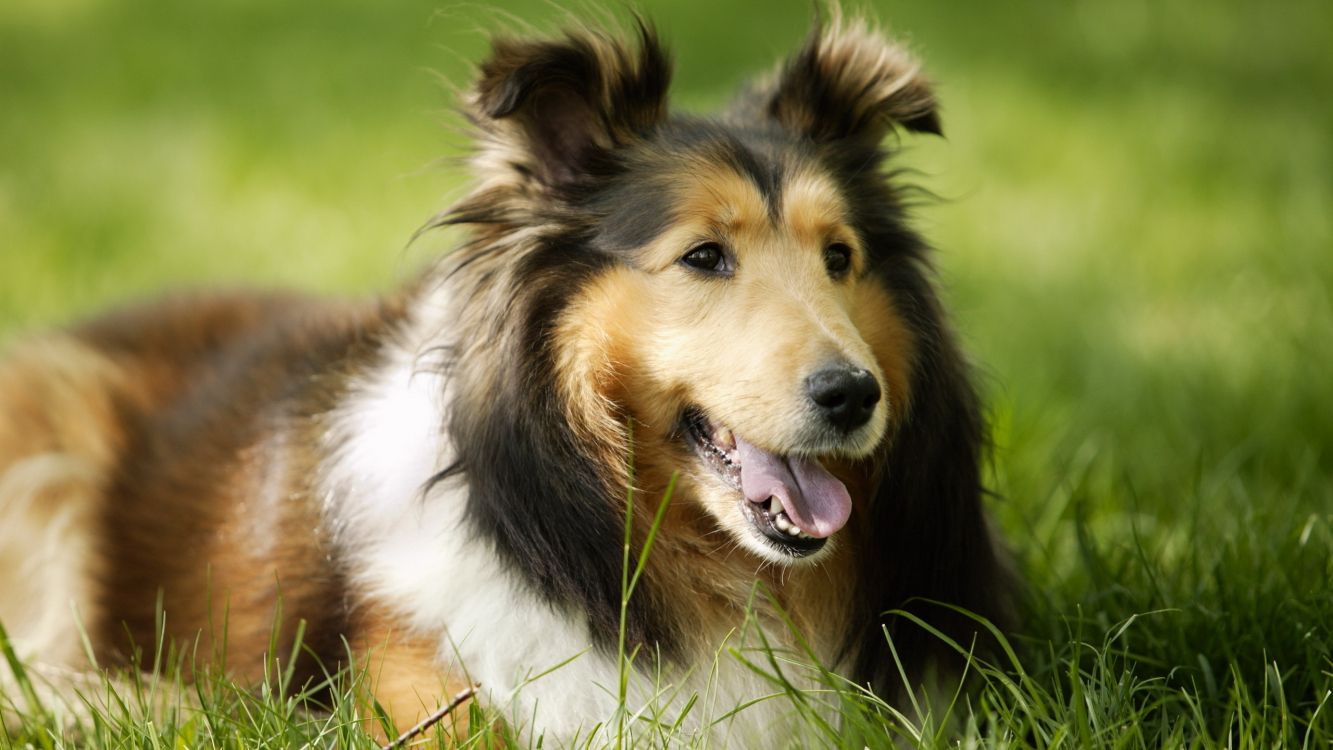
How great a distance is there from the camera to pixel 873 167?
330cm

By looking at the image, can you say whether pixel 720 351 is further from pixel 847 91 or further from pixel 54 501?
pixel 54 501

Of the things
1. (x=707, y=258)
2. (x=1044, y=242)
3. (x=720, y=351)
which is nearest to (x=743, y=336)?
(x=720, y=351)

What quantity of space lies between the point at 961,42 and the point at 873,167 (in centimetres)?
679

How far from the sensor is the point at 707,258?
296cm

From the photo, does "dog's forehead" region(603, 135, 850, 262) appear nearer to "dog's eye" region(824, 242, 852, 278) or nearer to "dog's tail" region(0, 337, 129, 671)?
"dog's eye" region(824, 242, 852, 278)

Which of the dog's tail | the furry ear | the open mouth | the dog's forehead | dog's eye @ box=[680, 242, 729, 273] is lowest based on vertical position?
the dog's tail

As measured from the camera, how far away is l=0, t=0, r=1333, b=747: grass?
10.2ft

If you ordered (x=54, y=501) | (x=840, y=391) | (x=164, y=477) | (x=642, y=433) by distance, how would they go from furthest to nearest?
(x=54, y=501), (x=164, y=477), (x=642, y=433), (x=840, y=391)

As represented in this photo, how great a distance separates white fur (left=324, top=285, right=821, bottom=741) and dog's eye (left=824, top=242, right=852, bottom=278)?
836 millimetres

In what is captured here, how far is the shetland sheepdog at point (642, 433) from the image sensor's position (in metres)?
2.89

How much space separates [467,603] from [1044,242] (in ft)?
15.1

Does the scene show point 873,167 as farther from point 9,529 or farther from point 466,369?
point 9,529

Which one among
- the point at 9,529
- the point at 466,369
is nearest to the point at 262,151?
the point at 9,529

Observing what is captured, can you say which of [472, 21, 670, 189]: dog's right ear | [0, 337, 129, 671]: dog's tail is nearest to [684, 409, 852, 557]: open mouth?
[472, 21, 670, 189]: dog's right ear
